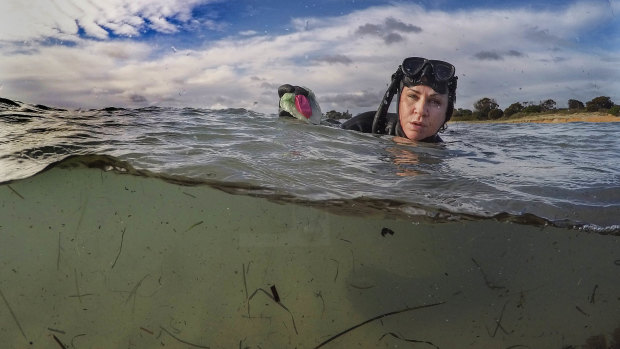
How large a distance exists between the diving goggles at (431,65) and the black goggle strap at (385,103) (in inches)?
5.9

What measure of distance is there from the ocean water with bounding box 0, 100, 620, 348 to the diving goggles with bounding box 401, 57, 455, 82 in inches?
52.5

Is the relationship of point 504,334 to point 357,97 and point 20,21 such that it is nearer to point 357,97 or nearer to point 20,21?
point 357,97

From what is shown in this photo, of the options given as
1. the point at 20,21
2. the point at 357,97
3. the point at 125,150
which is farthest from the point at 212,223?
the point at 20,21

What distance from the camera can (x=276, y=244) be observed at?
5.48 meters

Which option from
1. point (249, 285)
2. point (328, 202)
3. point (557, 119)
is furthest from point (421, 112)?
point (249, 285)

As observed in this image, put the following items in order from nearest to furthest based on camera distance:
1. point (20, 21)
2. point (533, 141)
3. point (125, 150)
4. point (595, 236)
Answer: point (20, 21) < point (125, 150) < point (595, 236) < point (533, 141)

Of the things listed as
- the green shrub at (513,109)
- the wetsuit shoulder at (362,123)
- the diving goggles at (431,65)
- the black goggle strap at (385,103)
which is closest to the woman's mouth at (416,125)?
the black goggle strap at (385,103)

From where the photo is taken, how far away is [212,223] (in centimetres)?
566

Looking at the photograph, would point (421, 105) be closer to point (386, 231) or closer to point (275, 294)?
point (386, 231)

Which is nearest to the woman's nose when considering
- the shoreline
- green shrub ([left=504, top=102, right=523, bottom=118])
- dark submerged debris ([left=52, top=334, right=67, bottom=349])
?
the shoreline

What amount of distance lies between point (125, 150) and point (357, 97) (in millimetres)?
3261

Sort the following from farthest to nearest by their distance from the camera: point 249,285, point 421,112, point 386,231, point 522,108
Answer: point 421,112 → point 522,108 → point 386,231 → point 249,285

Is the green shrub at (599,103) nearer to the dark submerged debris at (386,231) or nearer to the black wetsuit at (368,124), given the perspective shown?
the black wetsuit at (368,124)

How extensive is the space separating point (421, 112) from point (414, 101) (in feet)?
0.76
